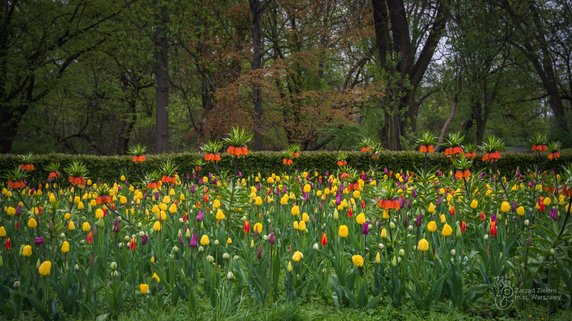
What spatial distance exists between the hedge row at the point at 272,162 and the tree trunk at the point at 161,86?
17.4 feet

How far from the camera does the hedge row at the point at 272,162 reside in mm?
12953

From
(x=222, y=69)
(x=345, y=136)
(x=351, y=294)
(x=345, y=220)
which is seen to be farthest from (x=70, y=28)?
(x=351, y=294)

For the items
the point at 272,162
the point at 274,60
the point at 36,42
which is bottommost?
the point at 272,162

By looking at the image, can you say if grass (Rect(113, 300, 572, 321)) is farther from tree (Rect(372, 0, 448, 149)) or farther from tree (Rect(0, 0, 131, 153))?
tree (Rect(0, 0, 131, 153))

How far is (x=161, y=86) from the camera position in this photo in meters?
19.2

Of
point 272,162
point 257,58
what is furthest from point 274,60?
point 272,162

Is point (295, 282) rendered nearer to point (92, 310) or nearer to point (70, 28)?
point (92, 310)

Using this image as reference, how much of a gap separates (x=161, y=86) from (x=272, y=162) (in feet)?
→ 26.8

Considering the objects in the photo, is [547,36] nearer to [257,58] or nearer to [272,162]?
[257,58]

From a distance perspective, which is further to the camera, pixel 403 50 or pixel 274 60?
pixel 274 60

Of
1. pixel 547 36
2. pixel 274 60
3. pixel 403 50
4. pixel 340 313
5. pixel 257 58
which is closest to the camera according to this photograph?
pixel 340 313

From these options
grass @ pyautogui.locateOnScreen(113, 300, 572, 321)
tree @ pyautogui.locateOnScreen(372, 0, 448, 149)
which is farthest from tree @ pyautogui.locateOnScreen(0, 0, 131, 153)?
grass @ pyautogui.locateOnScreen(113, 300, 572, 321)

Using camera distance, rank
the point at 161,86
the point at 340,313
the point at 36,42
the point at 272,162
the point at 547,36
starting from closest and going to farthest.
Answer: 1. the point at 340,313
2. the point at 272,162
3. the point at 36,42
4. the point at 161,86
5. the point at 547,36

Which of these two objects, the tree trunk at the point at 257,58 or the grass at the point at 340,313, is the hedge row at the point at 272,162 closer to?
the tree trunk at the point at 257,58
